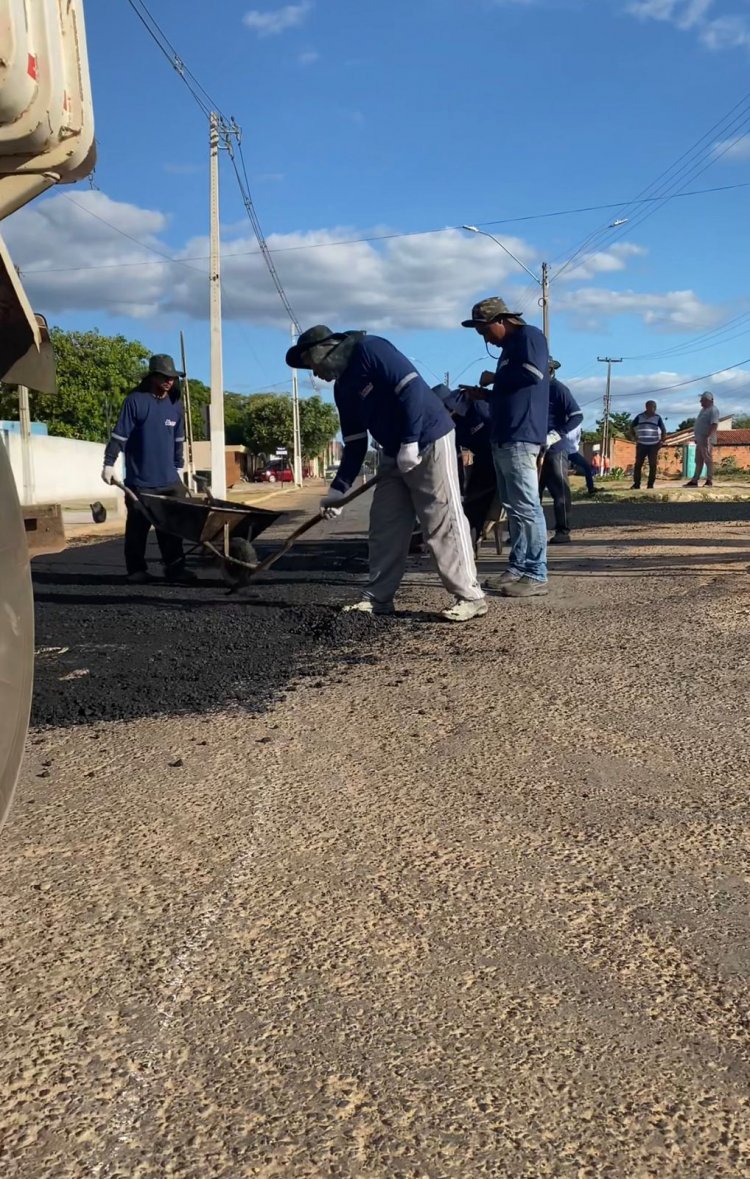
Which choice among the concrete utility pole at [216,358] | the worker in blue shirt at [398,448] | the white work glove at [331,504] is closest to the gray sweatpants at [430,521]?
the worker in blue shirt at [398,448]

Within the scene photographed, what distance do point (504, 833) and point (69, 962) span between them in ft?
4.01

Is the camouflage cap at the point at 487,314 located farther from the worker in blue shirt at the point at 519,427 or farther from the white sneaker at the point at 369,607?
the white sneaker at the point at 369,607

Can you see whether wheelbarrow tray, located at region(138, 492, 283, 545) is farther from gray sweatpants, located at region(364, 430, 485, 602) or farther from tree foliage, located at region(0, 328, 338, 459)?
tree foliage, located at region(0, 328, 338, 459)

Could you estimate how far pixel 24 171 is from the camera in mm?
2404

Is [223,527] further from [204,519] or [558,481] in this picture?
[558,481]

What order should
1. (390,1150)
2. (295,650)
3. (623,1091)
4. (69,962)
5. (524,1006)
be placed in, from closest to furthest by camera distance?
(390,1150) → (623,1091) → (524,1006) → (69,962) → (295,650)

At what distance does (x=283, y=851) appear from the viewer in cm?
274

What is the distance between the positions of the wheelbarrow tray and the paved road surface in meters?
2.80

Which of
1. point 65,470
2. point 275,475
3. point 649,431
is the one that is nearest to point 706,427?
point 649,431

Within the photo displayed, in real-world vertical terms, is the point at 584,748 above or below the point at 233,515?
below

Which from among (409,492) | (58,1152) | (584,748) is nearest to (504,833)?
(584,748)

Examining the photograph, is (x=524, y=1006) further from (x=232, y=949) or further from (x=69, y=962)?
(x=69, y=962)

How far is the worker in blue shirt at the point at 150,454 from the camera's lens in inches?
332

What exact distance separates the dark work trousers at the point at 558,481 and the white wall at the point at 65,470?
19470 millimetres
